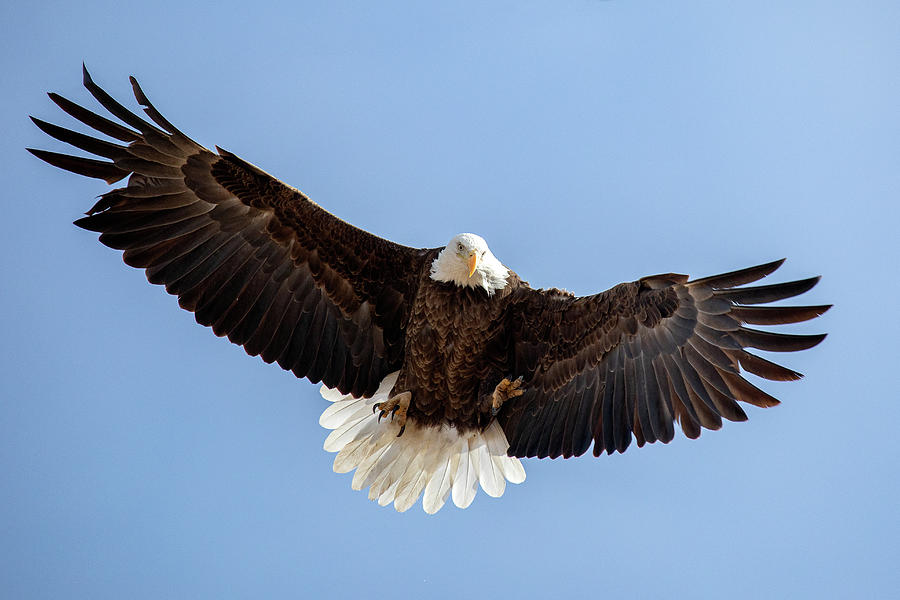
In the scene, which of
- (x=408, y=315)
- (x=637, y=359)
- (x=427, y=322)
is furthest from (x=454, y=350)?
(x=637, y=359)

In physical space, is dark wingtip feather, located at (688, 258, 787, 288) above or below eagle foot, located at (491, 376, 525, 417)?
above

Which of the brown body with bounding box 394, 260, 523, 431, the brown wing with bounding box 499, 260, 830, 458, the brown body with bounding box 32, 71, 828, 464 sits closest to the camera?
→ the brown wing with bounding box 499, 260, 830, 458

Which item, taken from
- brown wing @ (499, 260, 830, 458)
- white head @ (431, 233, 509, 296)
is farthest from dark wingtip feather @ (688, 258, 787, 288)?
white head @ (431, 233, 509, 296)

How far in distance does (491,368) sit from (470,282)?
61 cm

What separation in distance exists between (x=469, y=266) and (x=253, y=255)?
1354 millimetres

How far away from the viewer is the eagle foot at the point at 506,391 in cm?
555

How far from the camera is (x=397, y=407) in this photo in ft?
18.7

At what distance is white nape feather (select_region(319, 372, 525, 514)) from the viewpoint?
234 inches

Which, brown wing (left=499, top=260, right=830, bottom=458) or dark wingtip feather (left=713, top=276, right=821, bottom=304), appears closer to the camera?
dark wingtip feather (left=713, top=276, right=821, bottom=304)

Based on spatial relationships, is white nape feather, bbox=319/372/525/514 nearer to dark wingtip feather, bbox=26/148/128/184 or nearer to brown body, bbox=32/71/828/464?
brown body, bbox=32/71/828/464

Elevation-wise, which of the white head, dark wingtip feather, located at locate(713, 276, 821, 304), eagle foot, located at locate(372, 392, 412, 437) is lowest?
eagle foot, located at locate(372, 392, 412, 437)

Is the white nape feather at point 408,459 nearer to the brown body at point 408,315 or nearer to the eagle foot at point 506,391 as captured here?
the brown body at point 408,315

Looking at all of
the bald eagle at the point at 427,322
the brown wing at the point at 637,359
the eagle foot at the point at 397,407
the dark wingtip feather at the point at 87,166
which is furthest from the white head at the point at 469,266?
the dark wingtip feather at the point at 87,166

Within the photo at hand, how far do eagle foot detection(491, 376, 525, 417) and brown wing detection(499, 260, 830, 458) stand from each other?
0.08m
